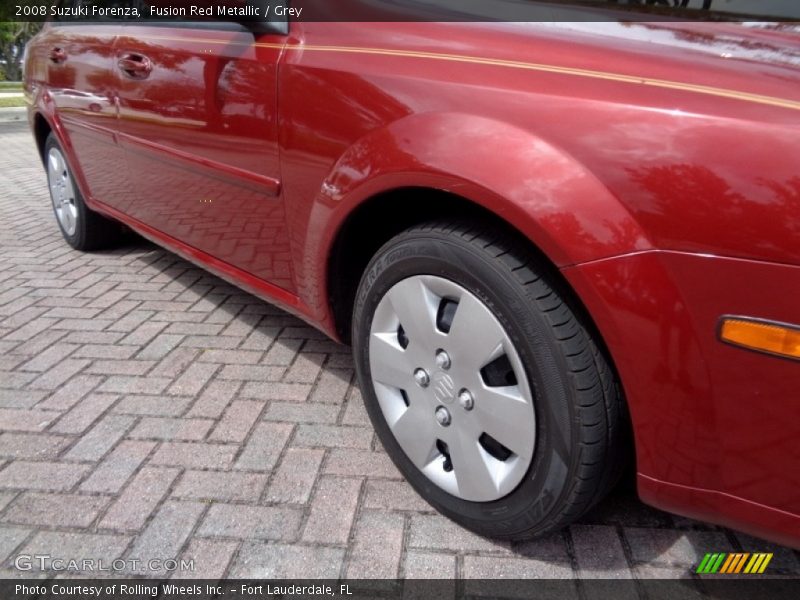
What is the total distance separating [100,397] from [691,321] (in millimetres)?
2158

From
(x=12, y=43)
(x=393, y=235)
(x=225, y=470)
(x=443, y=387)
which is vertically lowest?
(x=12, y=43)

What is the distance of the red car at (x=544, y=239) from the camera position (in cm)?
112

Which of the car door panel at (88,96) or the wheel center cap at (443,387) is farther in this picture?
the car door panel at (88,96)

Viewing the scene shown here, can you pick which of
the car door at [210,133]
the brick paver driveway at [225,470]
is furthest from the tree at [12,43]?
the brick paver driveway at [225,470]

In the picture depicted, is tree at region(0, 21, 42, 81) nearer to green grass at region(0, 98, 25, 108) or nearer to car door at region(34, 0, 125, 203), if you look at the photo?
green grass at region(0, 98, 25, 108)

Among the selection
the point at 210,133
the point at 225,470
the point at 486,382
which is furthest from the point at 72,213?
the point at 486,382

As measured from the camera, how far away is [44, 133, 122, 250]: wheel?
3.97m

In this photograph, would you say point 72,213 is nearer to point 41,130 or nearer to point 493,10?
point 41,130

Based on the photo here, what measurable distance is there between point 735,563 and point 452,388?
0.87 m

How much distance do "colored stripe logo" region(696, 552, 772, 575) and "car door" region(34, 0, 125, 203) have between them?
2914mm

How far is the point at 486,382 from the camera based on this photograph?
156 centimetres

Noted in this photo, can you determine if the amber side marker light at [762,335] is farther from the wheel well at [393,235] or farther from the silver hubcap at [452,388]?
the silver hubcap at [452,388]

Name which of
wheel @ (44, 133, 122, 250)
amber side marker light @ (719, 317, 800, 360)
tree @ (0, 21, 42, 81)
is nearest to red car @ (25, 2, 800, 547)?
amber side marker light @ (719, 317, 800, 360)

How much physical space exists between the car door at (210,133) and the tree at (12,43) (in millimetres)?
24886
